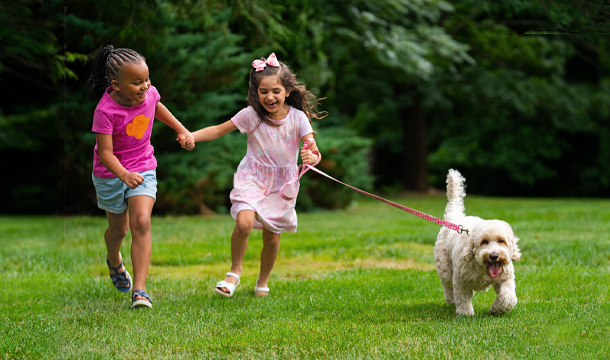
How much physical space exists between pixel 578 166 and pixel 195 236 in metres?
20.0

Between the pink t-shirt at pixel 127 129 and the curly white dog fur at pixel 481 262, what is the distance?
7.54 ft

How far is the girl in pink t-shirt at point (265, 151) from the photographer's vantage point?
4.91 metres

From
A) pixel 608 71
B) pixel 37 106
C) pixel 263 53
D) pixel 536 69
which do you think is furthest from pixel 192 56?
pixel 608 71

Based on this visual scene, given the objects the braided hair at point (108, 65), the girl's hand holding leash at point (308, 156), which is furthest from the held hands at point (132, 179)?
the girl's hand holding leash at point (308, 156)

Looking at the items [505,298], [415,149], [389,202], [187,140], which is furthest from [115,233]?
[415,149]

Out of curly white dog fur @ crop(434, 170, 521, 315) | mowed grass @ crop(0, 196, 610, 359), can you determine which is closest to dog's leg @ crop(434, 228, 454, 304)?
curly white dog fur @ crop(434, 170, 521, 315)

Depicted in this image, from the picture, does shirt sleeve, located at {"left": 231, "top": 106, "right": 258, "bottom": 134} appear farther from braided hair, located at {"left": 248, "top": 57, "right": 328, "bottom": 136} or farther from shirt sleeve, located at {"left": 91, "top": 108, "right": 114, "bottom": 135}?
shirt sleeve, located at {"left": 91, "top": 108, "right": 114, "bottom": 135}

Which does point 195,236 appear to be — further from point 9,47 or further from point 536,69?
point 536,69

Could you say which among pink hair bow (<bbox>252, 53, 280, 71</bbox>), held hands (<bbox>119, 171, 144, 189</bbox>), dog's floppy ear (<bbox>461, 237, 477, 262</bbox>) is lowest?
dog's floppy ear (<bbox>461, 237, 477, 262</bbox>)

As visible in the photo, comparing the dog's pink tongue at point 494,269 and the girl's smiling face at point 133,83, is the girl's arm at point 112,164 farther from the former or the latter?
the dog's pink tongue at point 494,269

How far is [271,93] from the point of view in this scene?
4863 mm

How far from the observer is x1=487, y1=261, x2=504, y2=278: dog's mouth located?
3.89m

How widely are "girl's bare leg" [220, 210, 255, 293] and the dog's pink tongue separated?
5.93ft

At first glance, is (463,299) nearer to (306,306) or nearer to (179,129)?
(306,306)
